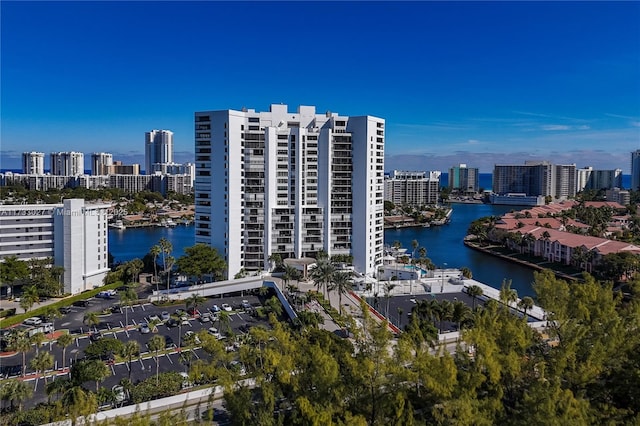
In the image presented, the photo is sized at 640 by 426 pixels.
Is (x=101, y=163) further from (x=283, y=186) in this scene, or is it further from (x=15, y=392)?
(x=15, y=392)

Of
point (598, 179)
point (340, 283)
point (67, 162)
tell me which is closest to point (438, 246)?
point (340, 283)

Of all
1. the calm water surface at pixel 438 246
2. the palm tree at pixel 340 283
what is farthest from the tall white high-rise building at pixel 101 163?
the palm tree at pixel 340 283

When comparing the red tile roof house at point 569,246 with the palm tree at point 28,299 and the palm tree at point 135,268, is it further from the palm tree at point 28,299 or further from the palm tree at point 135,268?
the palm tree at point 28,299

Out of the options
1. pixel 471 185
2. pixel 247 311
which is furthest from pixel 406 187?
pixel 247 311

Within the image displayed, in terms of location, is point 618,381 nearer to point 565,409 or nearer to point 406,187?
point 565,409

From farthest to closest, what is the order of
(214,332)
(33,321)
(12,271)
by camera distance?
1. (12,271)
2. (33,321)
3. (214,332)

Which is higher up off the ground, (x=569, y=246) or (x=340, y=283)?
(x=569, y=246)
